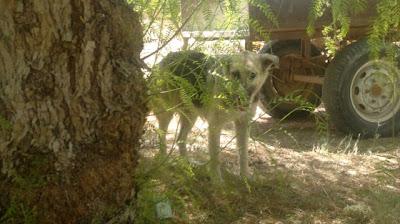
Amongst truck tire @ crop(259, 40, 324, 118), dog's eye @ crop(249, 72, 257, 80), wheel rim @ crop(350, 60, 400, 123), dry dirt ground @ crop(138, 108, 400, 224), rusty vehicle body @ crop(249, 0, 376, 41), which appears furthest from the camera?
truck tire @ crop(259, 40, 324, 118)

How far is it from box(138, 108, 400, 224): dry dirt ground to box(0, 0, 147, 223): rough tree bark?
1.27ft

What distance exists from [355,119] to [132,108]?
3.99 meters

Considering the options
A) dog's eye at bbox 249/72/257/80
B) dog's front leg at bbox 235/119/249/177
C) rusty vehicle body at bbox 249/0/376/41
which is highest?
rusty vehicle body at bbox 249/0/376/41

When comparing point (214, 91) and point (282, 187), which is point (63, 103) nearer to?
point (214, 91)

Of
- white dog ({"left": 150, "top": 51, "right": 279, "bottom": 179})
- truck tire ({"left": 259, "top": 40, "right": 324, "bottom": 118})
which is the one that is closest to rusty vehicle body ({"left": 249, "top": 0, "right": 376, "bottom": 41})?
truck tire ({"left": 259, "top": 40, "right": 324, "bottom": 118})

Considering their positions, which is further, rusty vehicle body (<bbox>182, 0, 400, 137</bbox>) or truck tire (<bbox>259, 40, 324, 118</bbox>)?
truck tire (<bbox>259, 40, 324, 118</bbox>)

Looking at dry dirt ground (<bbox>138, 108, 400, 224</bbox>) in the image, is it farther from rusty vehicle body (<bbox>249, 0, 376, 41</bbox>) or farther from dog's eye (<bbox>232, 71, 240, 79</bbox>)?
rusty vehicle body (<bbox>249, 0, 376, 41</bbox>)

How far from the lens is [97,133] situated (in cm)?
233

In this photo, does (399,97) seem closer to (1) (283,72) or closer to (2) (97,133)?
(1) (283,72)

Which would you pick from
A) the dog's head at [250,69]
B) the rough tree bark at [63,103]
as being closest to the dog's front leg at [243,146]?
the dog's head at [250,69]

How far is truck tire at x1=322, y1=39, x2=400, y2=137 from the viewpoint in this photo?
5.77m

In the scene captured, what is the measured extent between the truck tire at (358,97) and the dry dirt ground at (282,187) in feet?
1.34

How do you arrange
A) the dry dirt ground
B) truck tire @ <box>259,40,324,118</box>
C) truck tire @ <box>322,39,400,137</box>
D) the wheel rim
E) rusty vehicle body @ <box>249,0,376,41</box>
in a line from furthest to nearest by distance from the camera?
truck tire @ <box>259,40,324,118</box> → the wheel rim → truck tire @ <box>322,39,400,137</box> → rusty vehicle body @ <box>249,0,376,41</box> → the dry dirt ground

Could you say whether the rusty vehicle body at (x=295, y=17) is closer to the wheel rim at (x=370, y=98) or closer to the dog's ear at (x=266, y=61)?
the wheel rim at (x=370, y=98)
